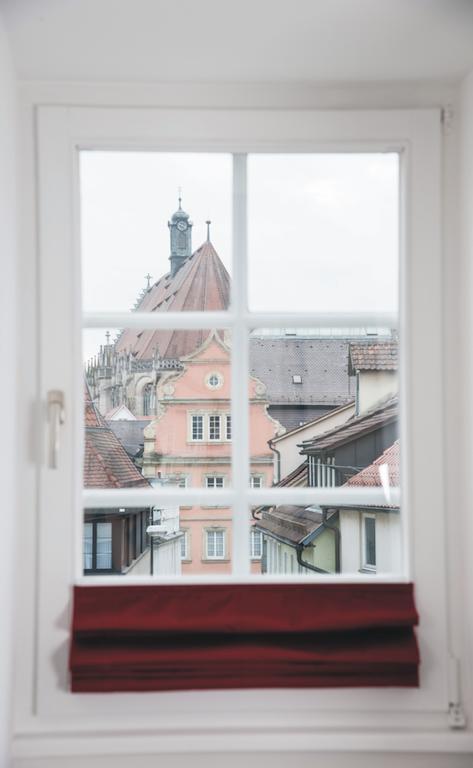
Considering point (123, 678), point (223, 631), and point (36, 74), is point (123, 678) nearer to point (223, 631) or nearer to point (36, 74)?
point (223, 631)

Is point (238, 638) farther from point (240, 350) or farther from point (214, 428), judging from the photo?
point (240, 350)

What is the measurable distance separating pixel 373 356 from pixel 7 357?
981 mm

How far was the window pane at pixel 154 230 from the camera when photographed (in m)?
2.07

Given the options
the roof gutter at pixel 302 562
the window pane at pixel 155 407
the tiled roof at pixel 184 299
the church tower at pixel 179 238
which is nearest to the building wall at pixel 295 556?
the roof gutter at pixel 302 562

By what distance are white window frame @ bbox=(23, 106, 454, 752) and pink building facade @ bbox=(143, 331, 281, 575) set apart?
3cm

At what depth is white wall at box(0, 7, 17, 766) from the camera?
1846 mm

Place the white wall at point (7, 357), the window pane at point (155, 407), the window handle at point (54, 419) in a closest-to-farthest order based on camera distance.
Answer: the white wall at point (7, 357)
the window handle at point (54, 419)
the window pane at point (155, 407)

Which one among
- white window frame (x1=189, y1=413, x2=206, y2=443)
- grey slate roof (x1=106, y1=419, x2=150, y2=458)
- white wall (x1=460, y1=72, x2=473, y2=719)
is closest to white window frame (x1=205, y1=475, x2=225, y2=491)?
white window frame (x1=189, y1=413, x2=206, y2=443)

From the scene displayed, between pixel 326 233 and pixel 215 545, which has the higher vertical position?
pixel 326 233

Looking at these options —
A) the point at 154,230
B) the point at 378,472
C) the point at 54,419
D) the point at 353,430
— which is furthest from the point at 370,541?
the point at 154,230

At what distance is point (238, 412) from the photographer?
6.83 feet

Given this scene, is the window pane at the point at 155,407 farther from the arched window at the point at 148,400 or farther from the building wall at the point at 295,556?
the building wall at the point at 295,556

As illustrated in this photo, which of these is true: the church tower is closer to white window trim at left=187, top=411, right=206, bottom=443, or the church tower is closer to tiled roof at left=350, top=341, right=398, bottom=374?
white window trim at left=187, top=411, right=206, bottom=443

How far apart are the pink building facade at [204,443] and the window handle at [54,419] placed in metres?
0.24
